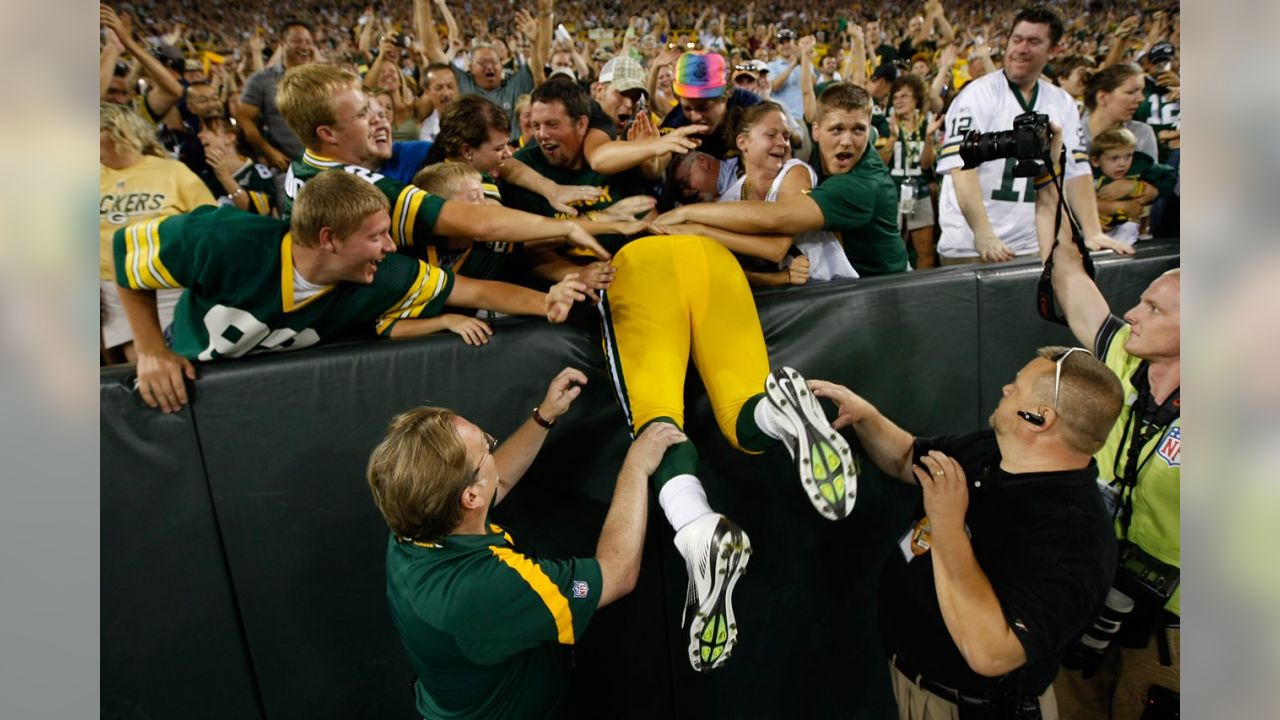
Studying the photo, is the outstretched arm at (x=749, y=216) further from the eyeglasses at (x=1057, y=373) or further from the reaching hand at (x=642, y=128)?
the eyeglasses at (x=1057, y=373)

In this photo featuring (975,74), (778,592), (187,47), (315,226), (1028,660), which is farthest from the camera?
(187,47)

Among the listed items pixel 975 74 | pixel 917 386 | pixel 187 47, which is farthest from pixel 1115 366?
pixel 187 47

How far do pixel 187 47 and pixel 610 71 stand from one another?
7180 mm

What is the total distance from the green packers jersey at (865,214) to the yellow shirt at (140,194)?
98.1 inches

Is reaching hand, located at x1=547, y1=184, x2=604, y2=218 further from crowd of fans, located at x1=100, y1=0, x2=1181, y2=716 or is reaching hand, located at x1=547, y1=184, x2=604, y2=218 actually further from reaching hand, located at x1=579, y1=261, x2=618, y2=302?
reaching hand, located at x1=579, y1=261, x2=618, y2=302

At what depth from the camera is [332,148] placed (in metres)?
2.38

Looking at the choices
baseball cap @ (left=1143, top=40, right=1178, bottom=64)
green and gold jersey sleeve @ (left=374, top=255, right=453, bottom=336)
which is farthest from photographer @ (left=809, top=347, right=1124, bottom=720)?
baseball cap @ (left=1143, top=40, right=1178, bottom=64)

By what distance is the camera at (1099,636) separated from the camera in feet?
6.65

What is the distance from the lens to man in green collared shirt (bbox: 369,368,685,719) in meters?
1.51

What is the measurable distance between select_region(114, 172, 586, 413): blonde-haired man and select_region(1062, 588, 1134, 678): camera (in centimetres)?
161

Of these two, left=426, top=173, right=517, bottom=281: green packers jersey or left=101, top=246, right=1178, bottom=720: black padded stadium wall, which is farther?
left=426, top=173, right=517, bottom=281: green packers jersey

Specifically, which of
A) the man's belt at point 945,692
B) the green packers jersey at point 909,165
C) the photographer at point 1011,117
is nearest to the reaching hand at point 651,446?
the man's belt at point 945,692

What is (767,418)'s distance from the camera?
6.13ft

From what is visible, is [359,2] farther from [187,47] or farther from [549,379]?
[549,379]
